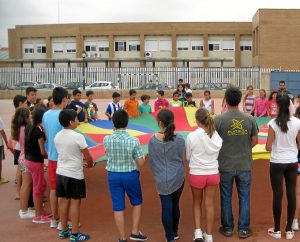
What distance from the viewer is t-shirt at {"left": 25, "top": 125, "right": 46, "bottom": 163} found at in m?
5.72

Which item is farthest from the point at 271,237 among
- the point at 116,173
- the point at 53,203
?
the point at 53,203

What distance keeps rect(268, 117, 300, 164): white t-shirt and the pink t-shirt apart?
565cm

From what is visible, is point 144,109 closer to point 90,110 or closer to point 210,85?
point 90,110

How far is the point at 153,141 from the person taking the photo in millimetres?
4836

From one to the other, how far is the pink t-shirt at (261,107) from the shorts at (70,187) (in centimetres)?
662

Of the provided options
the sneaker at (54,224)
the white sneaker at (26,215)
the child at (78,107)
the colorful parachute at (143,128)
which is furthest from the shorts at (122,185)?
the child at (78,107)

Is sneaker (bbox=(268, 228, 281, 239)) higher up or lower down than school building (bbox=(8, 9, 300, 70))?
lower down

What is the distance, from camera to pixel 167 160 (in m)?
4.81

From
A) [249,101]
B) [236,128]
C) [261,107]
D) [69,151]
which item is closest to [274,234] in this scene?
[236,128]

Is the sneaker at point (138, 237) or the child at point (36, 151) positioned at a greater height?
the child at point (36, 151)

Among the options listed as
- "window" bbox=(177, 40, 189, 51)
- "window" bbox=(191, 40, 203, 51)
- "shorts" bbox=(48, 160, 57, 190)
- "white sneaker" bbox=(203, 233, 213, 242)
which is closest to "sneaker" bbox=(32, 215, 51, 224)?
"shorts" bbox=(48, 160, 57, 190)

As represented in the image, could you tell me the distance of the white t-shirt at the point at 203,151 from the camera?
4895 mm

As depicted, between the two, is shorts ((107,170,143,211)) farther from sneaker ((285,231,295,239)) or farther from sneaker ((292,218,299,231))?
sneaker ((292,218,299,231))

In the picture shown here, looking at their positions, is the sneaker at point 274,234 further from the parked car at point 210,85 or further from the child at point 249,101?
the parked car at point 210,85
